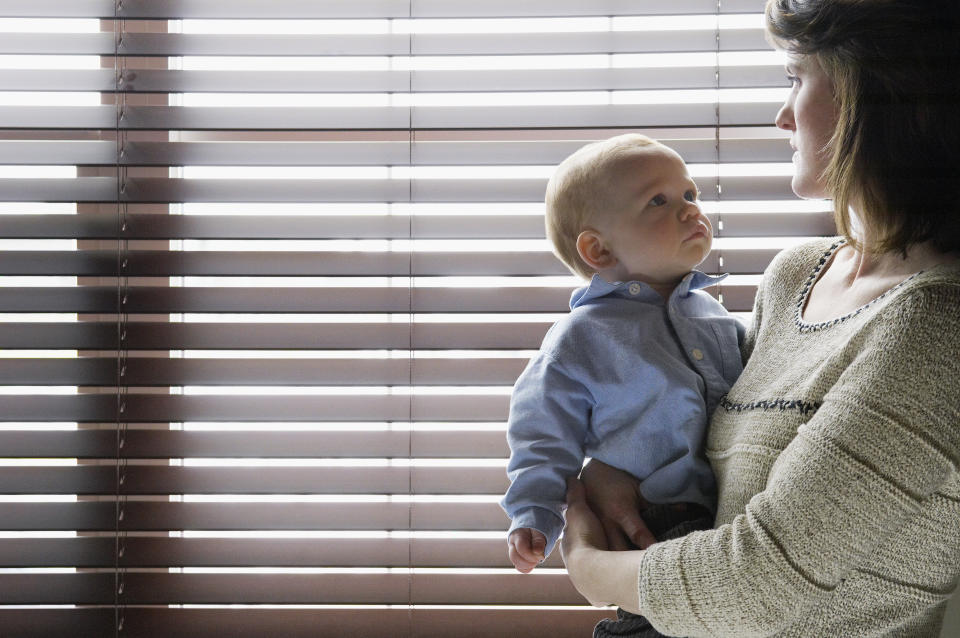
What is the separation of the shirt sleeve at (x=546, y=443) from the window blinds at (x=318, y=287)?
34cm

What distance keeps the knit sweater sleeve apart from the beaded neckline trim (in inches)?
2.6

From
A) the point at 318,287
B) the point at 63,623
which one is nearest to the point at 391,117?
the point at 318,287

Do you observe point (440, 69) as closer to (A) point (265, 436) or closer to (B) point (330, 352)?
(B) point (330, 352)

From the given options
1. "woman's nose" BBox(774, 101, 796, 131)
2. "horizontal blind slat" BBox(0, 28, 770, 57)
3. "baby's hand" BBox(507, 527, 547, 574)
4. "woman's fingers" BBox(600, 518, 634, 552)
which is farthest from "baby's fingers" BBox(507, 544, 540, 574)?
"horizontal blind slat" BBox(0, 28, 770, 57)

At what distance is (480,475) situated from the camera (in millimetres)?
1383

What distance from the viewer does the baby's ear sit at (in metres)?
1.11

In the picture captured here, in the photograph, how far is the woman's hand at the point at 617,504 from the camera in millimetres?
958

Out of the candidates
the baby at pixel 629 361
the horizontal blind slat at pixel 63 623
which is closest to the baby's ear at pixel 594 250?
the baby at pixel 629 361

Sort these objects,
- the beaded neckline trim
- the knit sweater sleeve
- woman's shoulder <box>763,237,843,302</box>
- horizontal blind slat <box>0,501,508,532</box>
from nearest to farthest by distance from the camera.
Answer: the knit sweater sleeve, the beaded neckline trim, woman's shoulder <box>763,237,843,302</box>, horizontal blind slat <box>0,501,508,532</box>

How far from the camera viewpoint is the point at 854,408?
0.73m

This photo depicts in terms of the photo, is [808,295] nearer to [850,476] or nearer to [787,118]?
[787,118]

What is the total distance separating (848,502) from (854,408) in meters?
0.09

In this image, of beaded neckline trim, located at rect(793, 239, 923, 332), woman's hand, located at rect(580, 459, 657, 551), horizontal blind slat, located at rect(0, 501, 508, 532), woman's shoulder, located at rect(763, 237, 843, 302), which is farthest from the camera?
Result: horizontal blind slat, located at rect(0, 501, 508, 532)

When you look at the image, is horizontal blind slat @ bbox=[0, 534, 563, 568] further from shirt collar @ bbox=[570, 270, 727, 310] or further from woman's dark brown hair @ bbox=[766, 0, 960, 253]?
woman's dark brown hair @ bbox=[766, 0, 960, 253]
